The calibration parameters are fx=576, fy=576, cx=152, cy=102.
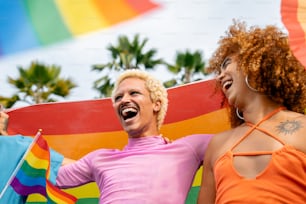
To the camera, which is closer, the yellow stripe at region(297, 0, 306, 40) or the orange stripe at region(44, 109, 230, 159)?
the yellow stripe at region(297, 0, 306, 40)

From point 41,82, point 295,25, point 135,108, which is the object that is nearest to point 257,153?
point 295,25

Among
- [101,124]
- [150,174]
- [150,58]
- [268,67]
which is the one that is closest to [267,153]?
[268,67]

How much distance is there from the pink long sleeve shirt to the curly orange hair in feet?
1.54

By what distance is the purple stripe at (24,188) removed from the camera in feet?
8.05

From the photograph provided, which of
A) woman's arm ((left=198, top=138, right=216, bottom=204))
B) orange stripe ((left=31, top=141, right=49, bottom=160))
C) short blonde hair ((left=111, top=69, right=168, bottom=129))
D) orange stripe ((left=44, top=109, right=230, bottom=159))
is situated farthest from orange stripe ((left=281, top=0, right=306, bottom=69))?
orange stripe ((left=31, top=141, right=49, bottom=160))

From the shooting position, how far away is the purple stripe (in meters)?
2.45

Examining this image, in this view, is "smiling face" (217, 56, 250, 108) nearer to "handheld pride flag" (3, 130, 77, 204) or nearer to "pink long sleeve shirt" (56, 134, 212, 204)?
"pink long sleeve shirt" (56, 134, 212, 204)

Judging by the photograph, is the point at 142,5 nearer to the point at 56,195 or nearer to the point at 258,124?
the point at 56,195

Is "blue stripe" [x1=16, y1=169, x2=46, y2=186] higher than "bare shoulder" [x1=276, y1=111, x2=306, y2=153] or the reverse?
the reverse

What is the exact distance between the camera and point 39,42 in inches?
121

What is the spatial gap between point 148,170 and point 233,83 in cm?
53

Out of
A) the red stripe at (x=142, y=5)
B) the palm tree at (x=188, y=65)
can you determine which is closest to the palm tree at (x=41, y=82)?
the palm tree at (x=188, y=65)

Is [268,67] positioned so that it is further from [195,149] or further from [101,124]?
[101,124]

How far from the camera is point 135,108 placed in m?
2.51
